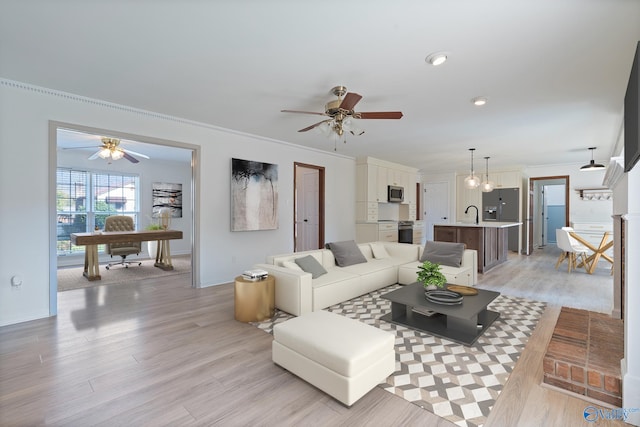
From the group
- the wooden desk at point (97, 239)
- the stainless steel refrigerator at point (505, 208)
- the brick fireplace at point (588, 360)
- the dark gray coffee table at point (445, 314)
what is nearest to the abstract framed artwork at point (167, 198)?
the wooden desk at point (97, 239)

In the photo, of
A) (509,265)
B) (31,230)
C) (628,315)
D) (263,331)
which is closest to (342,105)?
(263,331)

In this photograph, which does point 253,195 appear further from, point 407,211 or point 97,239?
point 407,211

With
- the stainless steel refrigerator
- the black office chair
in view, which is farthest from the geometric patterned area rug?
the stainless steel refrigerator

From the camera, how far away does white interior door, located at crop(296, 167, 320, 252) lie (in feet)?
22.5

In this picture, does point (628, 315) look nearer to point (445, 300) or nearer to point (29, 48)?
point (445, 300)

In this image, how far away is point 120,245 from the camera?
20.3 feet

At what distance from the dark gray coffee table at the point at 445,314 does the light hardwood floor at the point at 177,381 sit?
16.8 inches

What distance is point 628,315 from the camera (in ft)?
5.75

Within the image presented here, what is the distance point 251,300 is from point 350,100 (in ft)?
7.37

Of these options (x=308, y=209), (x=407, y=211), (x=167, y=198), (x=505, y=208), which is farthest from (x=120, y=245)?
(x=505, y=208)

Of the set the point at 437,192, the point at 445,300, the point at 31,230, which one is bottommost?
the point at 445,300

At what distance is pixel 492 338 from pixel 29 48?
472 centimetres

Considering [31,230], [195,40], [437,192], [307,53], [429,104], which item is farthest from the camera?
[437,192]

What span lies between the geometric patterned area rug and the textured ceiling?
2.47 m
